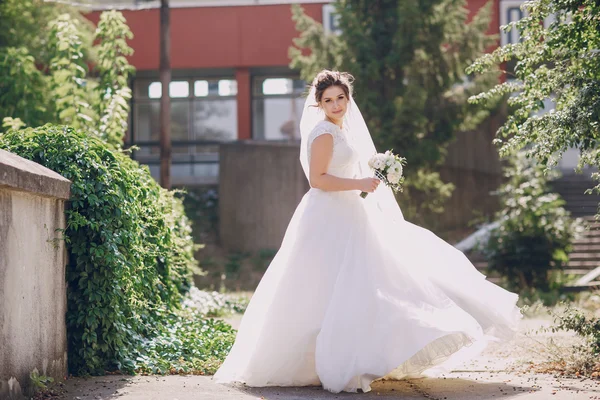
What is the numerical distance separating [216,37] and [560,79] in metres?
18.6

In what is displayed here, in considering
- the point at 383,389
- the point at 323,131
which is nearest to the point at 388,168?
the point at 323,131

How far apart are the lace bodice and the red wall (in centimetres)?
1824

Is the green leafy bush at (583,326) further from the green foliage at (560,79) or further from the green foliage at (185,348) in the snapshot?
the green foliage at (185,348)

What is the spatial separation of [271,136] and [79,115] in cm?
1416

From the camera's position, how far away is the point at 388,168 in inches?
255

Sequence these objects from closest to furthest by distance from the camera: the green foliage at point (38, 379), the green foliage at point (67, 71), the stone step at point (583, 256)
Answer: the green foliage at point (38, 379) → the green foliage at point (67, 71) → the stone step at point (583, 256)

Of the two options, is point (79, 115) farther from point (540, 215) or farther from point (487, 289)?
point (540, 215)

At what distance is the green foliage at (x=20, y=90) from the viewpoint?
14805 millimetres

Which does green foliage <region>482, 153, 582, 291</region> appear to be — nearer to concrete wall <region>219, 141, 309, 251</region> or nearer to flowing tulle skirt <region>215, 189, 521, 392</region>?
concrete wall <region>219, 141, 309, 251</region>

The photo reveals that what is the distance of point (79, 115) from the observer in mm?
11359

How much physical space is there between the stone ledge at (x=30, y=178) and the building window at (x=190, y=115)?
19.5 metres

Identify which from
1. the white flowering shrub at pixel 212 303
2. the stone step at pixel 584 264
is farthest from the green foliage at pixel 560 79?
the stone step at pixel 584 264

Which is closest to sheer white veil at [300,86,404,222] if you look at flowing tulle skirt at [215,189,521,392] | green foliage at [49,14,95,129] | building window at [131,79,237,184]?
flowing tulle skirt at [215,189,521,392]

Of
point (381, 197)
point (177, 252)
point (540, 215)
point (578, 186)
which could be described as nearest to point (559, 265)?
point (540, 215)
